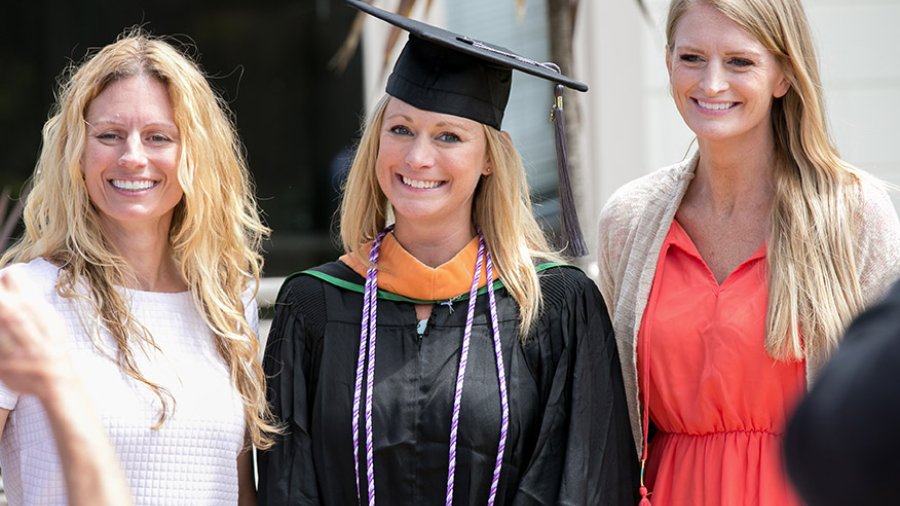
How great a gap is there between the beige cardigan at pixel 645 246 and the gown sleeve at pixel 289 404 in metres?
0.77

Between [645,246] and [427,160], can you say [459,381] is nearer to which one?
[427,160]

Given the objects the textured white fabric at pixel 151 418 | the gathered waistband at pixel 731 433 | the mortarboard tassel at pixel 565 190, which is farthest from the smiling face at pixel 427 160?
the gathered waistband at pixel 731 433

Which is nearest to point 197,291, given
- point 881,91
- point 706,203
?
point 706,203

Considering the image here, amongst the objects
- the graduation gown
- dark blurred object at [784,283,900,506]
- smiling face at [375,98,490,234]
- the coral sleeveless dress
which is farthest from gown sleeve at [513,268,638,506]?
dark blurred object at [784,283,900,506]

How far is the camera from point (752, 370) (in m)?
2.84

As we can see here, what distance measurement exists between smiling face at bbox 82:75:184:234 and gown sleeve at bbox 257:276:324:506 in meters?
0.38

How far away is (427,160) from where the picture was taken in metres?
2.86

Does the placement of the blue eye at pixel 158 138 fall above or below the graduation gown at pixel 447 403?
above

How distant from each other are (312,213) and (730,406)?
3959 millimetres

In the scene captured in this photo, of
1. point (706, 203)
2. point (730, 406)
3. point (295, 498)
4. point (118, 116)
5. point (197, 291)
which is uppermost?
point (118, 116)

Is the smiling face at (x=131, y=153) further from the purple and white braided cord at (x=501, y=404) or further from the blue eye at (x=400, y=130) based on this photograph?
the purple and white braided cord at (x=501, y=404)

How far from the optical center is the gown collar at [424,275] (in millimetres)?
2916

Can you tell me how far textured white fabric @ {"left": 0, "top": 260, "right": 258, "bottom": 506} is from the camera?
8.47ft

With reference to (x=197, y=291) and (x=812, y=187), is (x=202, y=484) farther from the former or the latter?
(x=812, y=187)
